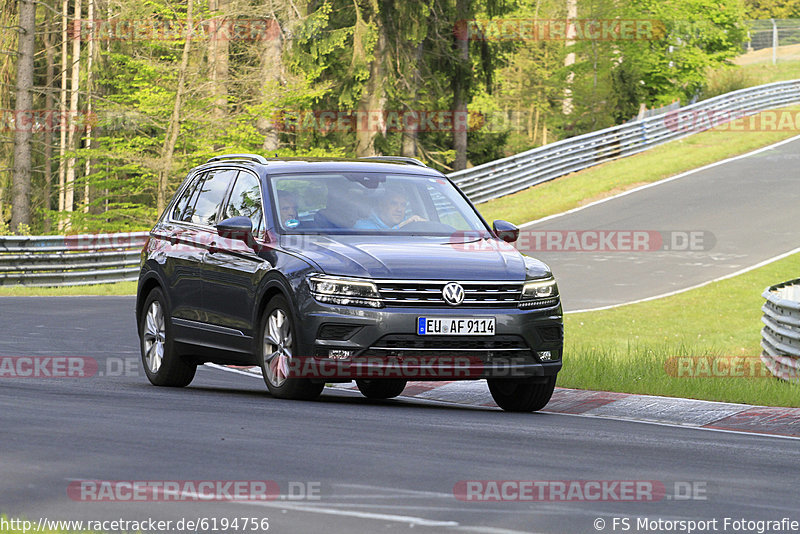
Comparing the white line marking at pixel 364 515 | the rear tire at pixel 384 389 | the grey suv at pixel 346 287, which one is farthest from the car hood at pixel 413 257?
the white line marking at pixel 364 515

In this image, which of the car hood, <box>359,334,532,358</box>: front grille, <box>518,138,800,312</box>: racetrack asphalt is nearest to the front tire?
the car hood

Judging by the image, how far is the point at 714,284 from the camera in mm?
26531

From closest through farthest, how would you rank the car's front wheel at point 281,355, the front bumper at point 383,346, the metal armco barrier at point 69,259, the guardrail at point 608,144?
1. the front bumper at point 383,346
2. the car's front wheel at point 281,355
3. the metal armco barrier at point 69,259
4. the guardrail at point 608,144

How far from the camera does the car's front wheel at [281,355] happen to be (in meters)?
10.2

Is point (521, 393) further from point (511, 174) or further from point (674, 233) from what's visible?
point (511, 174)

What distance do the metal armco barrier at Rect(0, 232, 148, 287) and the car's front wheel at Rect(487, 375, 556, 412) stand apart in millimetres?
19544

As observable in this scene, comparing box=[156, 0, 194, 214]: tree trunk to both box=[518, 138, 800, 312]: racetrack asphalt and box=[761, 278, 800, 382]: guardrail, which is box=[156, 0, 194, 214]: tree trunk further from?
box=[761, 278, 800, 382]: guardrail

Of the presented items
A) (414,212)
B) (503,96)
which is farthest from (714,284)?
(503,96)

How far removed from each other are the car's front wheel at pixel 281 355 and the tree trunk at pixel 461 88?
36.3 m

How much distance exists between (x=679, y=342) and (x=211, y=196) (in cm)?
1043

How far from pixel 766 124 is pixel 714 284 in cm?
2436

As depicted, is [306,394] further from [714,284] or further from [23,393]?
[714,284]

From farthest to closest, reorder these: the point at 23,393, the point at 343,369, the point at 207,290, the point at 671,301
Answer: the point at 671,301 → the point at 207,290 → the point at 23,393 → the point at 343,369

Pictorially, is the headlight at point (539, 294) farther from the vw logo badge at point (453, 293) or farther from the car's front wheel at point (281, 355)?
the car's front wheel at point (281, 355)
